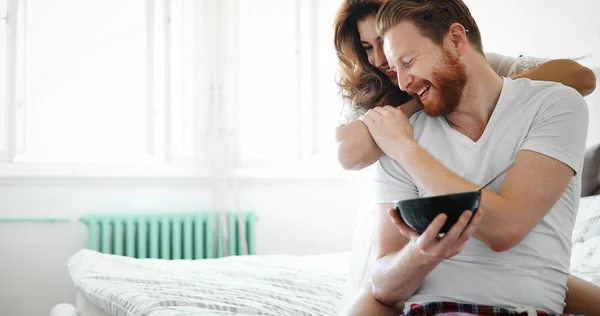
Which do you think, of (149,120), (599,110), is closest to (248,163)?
(149,120)

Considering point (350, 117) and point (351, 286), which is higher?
point (350, 117)

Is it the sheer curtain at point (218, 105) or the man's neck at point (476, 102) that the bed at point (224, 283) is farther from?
the sheer curtain at point (218, 105)

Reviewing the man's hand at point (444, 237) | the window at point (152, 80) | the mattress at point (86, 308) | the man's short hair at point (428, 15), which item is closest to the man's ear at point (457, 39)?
the man's short hair at point (428, 15)

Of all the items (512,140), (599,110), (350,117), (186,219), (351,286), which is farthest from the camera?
(186,219)

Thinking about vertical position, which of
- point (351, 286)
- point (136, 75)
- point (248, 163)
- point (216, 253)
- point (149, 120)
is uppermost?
point (136, 75)

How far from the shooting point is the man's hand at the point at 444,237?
865mm

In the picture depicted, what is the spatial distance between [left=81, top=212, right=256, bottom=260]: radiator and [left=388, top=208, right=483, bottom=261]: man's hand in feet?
8.16

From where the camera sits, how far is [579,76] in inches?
54.6

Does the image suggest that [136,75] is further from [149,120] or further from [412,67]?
[412,67]

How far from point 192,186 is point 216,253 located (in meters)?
0.39

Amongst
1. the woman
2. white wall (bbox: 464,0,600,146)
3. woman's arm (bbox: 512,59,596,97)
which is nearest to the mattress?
the woman

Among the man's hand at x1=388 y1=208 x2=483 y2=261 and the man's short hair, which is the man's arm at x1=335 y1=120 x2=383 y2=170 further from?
the man's hand at x1=388 y1=208 x2=483 y2=261

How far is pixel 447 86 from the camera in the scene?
120 cm

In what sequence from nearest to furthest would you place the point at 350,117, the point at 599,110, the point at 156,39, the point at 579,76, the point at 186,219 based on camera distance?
the point at 579,76, the point at 350,117, the point at 599,110, the point at 186,219, the point at 156,39
